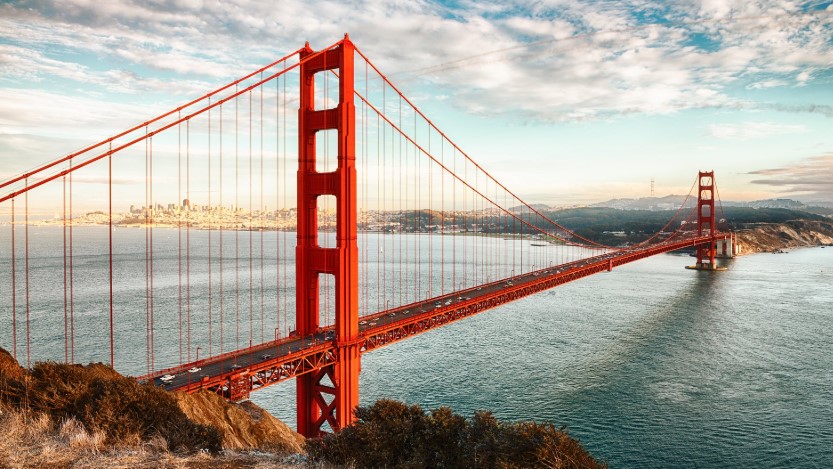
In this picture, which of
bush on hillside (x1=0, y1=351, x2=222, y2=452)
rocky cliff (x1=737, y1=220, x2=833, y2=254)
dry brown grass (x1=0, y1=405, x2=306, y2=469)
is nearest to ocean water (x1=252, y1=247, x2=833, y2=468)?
bush on hillside (x1=0, y1=351, x2=222, y2=452)

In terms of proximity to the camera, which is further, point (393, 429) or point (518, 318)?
point (518, 318)

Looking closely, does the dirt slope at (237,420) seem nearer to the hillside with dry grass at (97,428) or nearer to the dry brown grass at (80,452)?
the hillside with dry grass at (97,428)

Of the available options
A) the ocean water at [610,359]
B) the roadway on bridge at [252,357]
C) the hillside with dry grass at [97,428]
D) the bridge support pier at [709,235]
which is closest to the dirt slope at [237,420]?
the roadway on bridge at [252,357]

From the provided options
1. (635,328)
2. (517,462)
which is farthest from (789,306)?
(517,462)

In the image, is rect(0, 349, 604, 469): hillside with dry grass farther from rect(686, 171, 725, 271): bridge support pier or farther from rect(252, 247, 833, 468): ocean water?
rect(686, 171, 725, 271): bridge support pier

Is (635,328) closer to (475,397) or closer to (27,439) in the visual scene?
(475,397)
